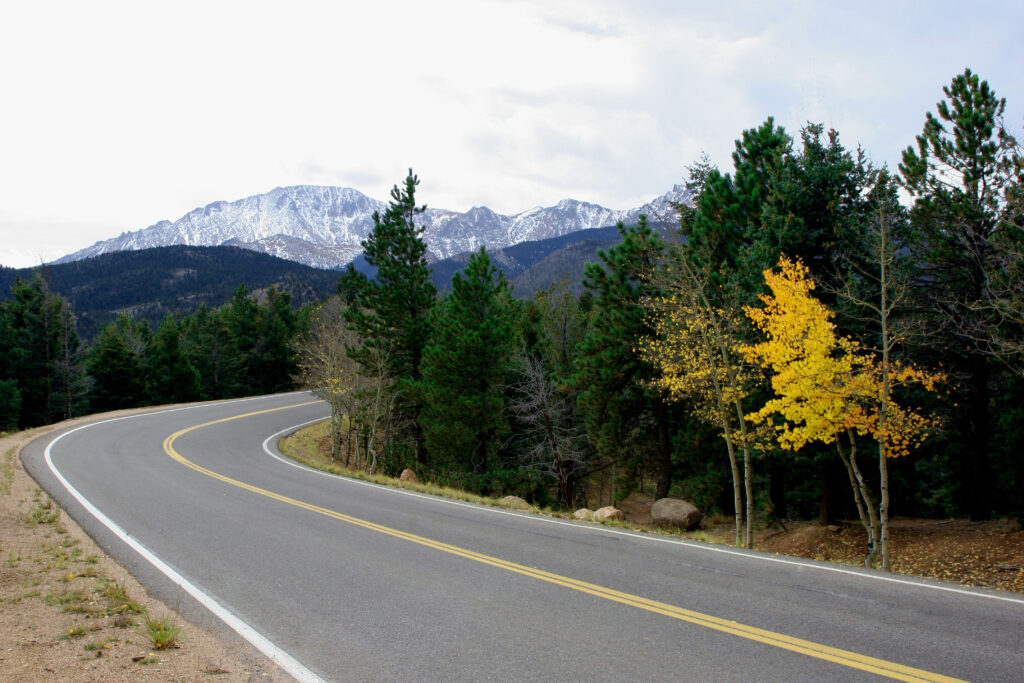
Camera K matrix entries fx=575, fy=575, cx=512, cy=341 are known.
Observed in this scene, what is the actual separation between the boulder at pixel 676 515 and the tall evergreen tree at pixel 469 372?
7.82 metres

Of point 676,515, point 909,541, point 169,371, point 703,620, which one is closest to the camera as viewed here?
point 703,620

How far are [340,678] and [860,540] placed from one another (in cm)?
1874

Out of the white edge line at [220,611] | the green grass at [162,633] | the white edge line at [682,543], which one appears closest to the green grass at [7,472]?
the white edge line at [220,611]

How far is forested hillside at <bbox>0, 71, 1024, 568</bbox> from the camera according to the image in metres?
13.4

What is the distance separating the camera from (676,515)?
20.3m

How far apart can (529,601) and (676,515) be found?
15.5m

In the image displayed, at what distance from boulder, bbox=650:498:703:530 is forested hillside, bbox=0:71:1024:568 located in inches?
68.1

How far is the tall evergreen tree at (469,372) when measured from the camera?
24.6 m

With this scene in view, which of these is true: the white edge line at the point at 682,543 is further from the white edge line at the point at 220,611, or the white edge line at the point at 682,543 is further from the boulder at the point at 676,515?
the boulder at the point at 676,515

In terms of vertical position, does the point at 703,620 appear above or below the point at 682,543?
above

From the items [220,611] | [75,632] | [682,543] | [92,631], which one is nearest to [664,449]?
[682,543]

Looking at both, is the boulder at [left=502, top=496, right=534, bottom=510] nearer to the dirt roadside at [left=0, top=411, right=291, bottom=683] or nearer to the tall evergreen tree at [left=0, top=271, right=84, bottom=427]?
the dirt roadside at [left=0, top=411, right=291, bottom=683]

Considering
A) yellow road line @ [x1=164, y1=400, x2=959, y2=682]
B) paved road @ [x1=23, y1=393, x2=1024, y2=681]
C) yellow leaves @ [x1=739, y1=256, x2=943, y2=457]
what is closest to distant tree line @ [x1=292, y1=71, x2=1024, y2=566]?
yellow leaves @ [x1=739, y1=256, x2=943, y2=457]

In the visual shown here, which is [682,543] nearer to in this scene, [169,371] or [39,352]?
[39,352]
